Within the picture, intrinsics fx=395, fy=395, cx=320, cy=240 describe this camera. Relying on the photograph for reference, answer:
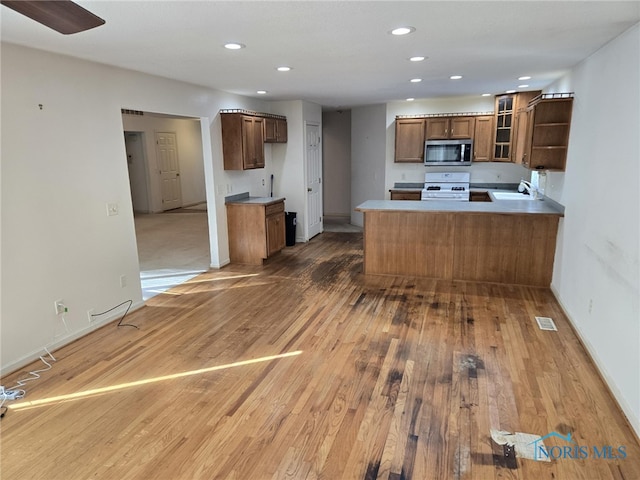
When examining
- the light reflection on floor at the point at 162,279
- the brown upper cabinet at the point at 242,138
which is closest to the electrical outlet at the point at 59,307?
the light reflection on floor at the point at 162,279

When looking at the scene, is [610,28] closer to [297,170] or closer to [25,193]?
[25,193]

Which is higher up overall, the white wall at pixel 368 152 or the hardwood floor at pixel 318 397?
the white wall at pixel 368 152

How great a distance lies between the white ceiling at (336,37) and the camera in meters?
2.27

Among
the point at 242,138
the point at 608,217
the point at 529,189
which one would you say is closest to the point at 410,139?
the point at 529,189

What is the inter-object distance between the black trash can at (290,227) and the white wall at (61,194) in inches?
117

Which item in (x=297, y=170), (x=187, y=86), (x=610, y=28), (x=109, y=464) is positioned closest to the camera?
(x=109, y=464)

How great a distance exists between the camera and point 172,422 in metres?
2.43

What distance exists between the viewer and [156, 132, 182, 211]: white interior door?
35.2 ft

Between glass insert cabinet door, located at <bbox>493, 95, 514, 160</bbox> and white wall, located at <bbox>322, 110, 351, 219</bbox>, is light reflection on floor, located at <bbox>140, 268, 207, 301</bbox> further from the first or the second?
glass insert cabinet door, located at <bbox>493, 95, 514, 160</bbox>

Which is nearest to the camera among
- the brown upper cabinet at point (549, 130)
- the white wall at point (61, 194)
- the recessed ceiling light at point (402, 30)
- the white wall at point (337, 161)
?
the recessed ceiling light at point (402, 30)

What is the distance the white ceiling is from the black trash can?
2.70m

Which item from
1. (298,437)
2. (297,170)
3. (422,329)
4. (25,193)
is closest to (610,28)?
(422,329)

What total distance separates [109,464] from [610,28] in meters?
4.19

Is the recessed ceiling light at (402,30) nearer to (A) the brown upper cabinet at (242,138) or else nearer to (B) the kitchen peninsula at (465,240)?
(B) the kitchen peninsula at (465,240)
